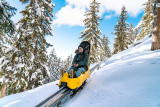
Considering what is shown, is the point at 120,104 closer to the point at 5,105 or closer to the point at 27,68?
the point at 5,105

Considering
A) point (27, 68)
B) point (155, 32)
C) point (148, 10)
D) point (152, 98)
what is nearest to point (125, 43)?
point (148, 10)

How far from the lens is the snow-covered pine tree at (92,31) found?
18750 millimetres

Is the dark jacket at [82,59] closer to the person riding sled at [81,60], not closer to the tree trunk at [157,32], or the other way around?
the person riding sled at [81,60]

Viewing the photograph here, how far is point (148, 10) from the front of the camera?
2125 cm

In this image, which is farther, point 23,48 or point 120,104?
point 23,48

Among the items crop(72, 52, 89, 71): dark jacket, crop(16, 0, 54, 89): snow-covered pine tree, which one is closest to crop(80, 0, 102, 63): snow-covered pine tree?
crop(16, 0, 54, 89): snow-covered pine tree

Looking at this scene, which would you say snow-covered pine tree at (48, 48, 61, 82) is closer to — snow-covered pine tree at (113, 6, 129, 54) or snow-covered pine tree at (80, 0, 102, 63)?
snow-covered pine tree at (80, 0, 102, 63)

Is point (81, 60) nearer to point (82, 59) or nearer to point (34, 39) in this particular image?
point (82, 59)

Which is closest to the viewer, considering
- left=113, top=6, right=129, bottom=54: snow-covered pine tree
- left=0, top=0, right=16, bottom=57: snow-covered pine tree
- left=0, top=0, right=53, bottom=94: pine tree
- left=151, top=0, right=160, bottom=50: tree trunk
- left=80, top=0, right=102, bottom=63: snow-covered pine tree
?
left=0, top=0, right=16, bottom=57: snow-covered pine tree

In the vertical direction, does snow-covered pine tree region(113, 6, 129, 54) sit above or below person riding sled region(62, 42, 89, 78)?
above

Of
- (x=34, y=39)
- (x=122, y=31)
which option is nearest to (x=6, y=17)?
(x=34, y=39)

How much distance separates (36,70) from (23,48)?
2745 millimetres

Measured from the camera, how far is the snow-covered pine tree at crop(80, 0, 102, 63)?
18750mm

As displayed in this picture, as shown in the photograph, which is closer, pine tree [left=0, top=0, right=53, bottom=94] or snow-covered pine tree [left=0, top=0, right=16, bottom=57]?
snow-covered pine tree [left=0, top=0, right=16, bottom=57]
